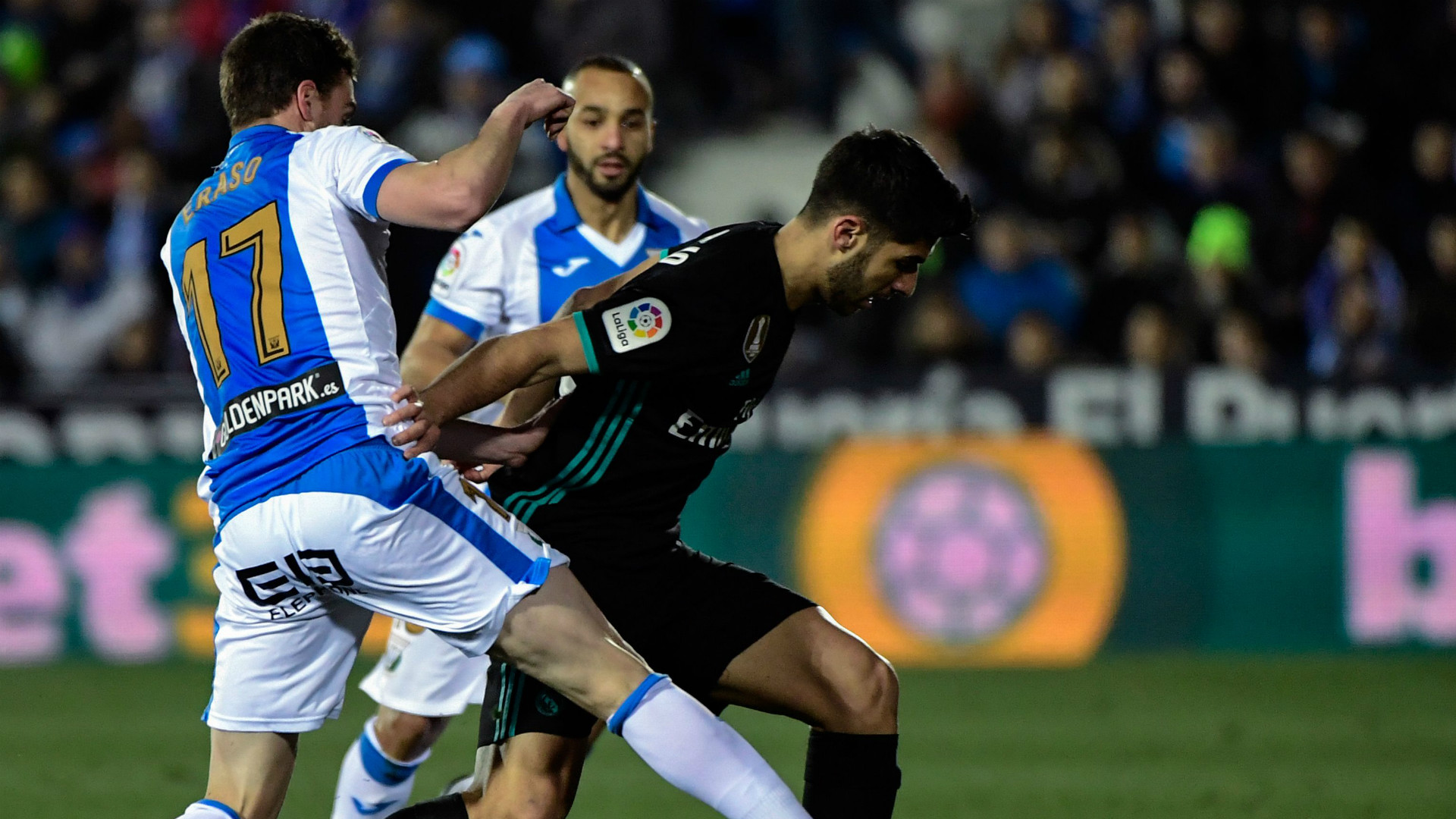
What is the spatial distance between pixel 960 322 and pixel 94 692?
5393 mm

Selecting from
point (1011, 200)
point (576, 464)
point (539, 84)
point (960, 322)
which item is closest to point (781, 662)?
point (576, 464)

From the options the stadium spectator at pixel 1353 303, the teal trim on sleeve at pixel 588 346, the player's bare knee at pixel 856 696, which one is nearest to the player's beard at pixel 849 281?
the teal trim on sleeve at pixel 588 346

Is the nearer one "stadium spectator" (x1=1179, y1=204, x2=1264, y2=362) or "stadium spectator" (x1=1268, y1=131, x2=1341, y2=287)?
"stadium spectator" (x1=1179, y1=204, x2=1264, y2=362)

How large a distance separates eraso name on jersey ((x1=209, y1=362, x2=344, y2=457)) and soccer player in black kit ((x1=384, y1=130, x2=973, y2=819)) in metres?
0.16

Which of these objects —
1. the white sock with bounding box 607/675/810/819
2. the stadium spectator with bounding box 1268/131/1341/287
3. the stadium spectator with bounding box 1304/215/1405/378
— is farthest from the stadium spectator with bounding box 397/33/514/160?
the white sock with bounding box 607/675/810/819

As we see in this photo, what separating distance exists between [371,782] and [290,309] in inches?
82.9

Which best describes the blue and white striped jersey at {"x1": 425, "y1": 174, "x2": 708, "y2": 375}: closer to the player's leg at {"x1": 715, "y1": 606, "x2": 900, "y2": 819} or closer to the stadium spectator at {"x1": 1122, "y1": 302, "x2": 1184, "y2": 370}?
the player's leg at {"x1": 715, "y1": 606, "x2": 900, "y2": 819}

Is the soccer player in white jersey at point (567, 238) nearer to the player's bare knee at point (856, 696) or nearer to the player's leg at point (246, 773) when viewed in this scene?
the player's leg at point (246, 773)

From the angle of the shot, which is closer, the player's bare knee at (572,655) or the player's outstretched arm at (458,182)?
the player's outstretched arm at (458,182)

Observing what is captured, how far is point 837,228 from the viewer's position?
14.8 ft

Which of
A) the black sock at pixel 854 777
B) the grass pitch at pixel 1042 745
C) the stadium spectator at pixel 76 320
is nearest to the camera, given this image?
the black sock at pixel 854 777

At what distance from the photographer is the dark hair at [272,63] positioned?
4.45 meters

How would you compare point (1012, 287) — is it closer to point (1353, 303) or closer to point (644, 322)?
point (1353, 303)

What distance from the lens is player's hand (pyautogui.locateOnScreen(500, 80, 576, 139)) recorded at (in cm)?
422
